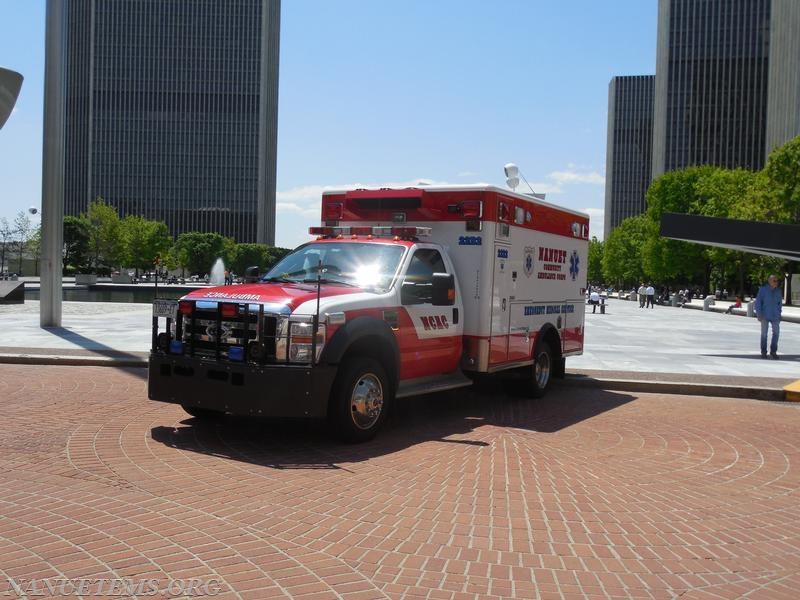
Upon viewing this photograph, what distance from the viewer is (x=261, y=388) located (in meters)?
6.96

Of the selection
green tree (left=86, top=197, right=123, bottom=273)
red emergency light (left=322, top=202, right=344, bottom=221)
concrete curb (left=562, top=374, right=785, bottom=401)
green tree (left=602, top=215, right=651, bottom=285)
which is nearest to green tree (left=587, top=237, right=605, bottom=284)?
green tree (left=602, top=215, right=651, bottom=285)

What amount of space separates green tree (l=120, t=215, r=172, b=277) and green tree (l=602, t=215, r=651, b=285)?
54101mm

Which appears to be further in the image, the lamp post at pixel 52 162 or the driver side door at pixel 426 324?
the lamp post at pixel 52 162

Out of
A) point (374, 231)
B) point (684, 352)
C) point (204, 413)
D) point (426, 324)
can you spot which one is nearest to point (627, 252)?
point (684, 352)

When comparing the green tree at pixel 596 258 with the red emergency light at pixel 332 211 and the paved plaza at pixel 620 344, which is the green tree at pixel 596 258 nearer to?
the paved plaza at pixel 620 344

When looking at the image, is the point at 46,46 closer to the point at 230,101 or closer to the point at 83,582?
the point at 83,582

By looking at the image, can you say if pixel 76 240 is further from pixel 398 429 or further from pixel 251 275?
pixel 398 429

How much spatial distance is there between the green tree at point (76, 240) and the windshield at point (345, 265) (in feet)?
261

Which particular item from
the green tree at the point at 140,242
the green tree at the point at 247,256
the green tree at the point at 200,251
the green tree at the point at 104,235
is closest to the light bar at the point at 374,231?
the green tree at the point at 104,235

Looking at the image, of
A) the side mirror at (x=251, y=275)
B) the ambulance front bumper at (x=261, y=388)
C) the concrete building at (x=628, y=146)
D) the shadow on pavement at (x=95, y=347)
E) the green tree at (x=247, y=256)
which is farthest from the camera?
the concrete building at (x=628, y=146)

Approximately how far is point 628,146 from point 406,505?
184 m

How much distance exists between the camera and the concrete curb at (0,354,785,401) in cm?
1191

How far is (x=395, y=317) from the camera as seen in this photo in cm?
806

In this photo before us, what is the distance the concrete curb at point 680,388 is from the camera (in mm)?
11867
